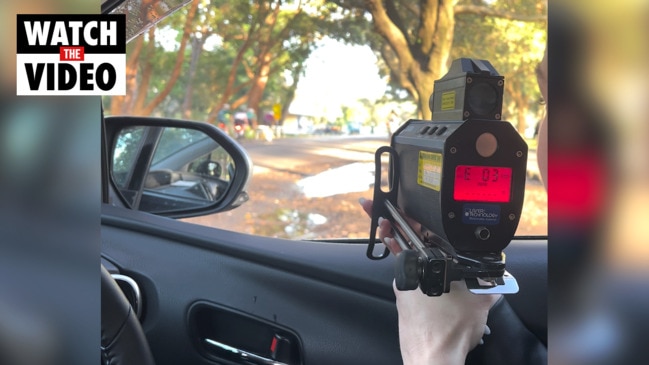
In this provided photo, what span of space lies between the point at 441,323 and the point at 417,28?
708 cm

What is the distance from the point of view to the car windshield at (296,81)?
7391mm

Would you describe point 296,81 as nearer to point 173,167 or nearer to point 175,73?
point 175,73

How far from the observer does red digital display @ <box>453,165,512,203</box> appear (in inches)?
35.9

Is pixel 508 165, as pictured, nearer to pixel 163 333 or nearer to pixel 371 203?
pixel 371 203

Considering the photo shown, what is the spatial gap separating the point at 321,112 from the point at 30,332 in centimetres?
909

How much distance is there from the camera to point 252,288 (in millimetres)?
1802

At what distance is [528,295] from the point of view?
5.77ft

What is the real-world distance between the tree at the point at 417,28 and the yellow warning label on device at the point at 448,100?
6116mm

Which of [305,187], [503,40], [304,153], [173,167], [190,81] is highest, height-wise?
[503,40]

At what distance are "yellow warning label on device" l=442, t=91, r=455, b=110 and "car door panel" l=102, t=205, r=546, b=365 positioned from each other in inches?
30.9

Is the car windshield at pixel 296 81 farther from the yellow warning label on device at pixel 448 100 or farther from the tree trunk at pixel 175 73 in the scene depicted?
the yellow warning label on device at pixel 448 100

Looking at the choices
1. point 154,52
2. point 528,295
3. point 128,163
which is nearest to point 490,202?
point 528,295
